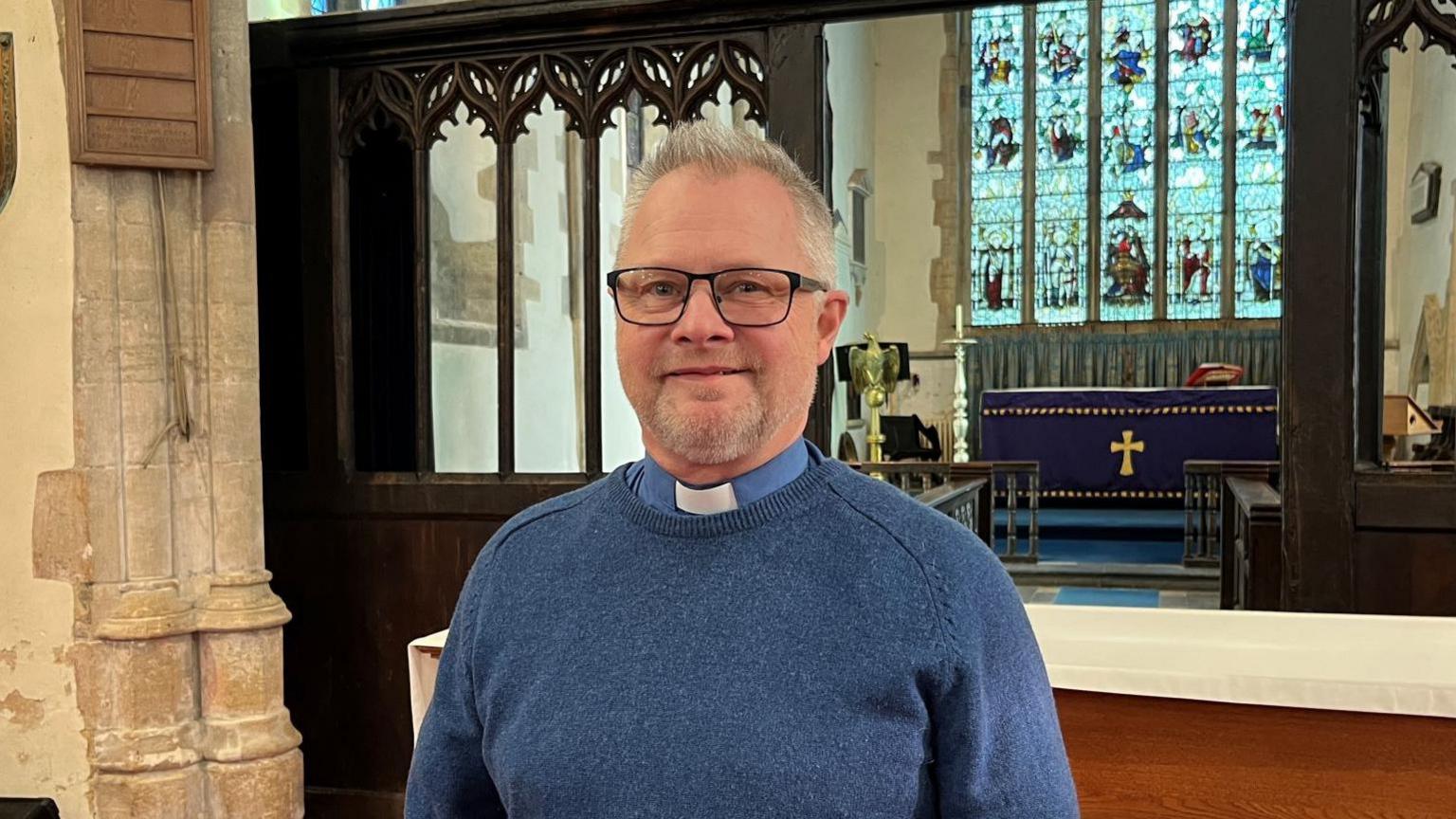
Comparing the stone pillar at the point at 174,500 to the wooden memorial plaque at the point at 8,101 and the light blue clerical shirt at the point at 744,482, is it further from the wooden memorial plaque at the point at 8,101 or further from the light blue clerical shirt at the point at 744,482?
the light blue clerical shirt at the point at 744,482

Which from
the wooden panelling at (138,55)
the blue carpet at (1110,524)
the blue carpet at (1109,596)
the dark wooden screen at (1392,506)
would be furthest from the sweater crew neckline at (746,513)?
the blue carpet at (1110,524)

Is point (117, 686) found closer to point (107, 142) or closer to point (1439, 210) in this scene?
point (107, 142)

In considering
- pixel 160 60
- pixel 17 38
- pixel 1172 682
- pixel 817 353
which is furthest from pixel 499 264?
pixel 817 353

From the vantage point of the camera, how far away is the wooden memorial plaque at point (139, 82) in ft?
9.43

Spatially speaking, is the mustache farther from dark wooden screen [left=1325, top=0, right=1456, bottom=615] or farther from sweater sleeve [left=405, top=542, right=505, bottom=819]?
dark wooden screen [left=1325, top=0, right=1456, bottom=615]

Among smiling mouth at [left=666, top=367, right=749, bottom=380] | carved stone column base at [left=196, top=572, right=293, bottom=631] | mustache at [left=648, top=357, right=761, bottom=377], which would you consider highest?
mustache at [left=648, top=357, right=761, bottom=377]

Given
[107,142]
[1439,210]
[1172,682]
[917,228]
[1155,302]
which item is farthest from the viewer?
[917,228]

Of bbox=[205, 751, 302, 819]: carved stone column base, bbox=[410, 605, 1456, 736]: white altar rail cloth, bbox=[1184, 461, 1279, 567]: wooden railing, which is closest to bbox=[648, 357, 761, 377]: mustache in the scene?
bbox=[410, 605, 1456, 736]: white altar rail cloth

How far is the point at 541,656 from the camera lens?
1.06m

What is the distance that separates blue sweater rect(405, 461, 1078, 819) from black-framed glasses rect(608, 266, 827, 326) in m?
0.15

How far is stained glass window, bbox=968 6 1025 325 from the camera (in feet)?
44.1

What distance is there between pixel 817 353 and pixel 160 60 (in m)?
2.44

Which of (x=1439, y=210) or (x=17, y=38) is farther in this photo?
(x=1439, y=210)

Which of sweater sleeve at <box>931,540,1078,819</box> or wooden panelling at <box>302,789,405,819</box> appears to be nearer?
sweater sleeve at <box>931,540,1078,819</box>
